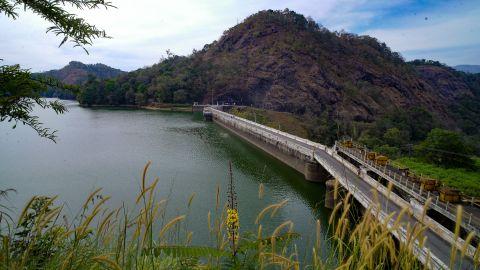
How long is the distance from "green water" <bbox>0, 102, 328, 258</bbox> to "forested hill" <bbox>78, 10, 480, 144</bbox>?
4150 centimetres

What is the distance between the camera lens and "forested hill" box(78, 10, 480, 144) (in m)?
89.4

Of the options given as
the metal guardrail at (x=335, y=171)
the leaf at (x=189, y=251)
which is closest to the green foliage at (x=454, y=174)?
the metal guardrail at (x=335, y=171)

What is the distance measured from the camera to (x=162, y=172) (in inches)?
992

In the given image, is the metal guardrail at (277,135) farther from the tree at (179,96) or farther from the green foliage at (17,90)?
the tree at (179,96)

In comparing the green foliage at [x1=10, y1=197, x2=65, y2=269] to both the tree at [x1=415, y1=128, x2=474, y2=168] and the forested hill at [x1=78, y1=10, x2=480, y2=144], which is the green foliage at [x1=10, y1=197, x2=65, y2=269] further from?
the forested hill at [x1=78, y1=10, x2=480, y2=144]

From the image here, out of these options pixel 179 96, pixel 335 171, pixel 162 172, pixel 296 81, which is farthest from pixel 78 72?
pixel 335 171

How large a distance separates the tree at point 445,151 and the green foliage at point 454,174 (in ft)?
2.68

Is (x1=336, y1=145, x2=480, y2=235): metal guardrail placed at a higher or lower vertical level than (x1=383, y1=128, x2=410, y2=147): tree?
higher

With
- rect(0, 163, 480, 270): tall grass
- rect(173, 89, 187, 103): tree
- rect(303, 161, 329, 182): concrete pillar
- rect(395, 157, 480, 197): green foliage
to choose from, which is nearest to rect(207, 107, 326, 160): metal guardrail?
rect(303, 161, 329, 182): concrete pillar

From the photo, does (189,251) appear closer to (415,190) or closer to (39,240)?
(39,240)

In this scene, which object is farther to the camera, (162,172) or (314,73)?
(314,73)

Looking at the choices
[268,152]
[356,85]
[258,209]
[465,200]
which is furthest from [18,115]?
[356,85]

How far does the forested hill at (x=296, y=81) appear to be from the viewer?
89375 mm

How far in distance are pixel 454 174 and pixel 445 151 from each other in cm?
258
